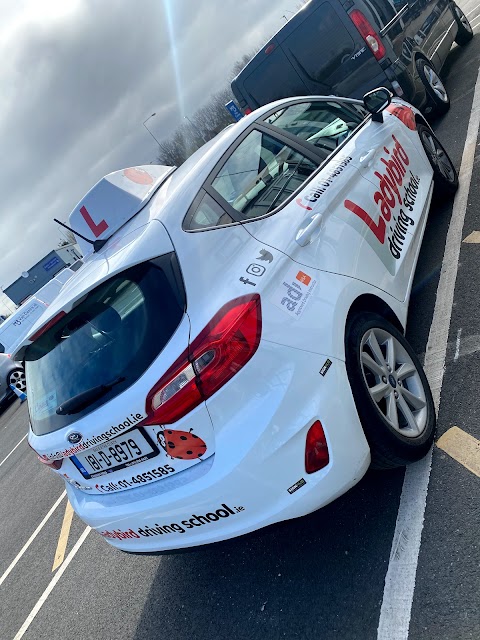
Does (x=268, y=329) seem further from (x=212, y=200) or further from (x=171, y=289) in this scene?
(x=212, y=200)

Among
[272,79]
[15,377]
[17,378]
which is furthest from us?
[15,377]

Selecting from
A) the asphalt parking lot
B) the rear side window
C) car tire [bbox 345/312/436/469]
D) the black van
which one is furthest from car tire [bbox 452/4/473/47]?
car tire [bbox 345/312/436/469]

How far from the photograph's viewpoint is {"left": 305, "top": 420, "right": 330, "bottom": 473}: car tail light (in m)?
2.17

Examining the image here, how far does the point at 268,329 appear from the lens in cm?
221

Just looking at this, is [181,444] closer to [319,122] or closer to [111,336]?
[111,336]

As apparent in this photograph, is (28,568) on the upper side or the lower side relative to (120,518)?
lower

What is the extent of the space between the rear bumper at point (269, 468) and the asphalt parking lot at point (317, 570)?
0.47 ft

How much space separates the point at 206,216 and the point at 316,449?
1.22 m

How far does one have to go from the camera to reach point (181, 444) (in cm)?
219

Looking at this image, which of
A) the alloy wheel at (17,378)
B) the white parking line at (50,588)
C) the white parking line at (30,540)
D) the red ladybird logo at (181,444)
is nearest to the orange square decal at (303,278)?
Answer: the red ladybird logo at (181,444)

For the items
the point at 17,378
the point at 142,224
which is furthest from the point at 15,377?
the point at 142,224

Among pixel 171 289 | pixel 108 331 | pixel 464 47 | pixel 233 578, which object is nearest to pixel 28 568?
pixel 233 578

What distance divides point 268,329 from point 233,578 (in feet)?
4.95

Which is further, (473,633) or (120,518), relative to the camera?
(120,518)
